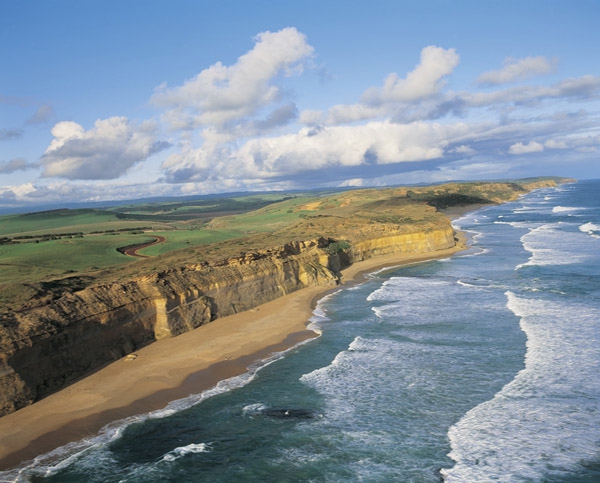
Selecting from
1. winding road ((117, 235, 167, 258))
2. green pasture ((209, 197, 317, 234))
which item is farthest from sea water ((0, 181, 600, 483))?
green pasture ((209, 197, 317, 234))

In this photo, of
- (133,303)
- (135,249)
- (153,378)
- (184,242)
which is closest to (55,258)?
(135,249)

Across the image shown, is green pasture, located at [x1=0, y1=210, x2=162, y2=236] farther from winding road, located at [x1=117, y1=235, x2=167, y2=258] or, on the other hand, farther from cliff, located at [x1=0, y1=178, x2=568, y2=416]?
cliff, located at [x1=0, y1=178, x2=568, y2=416]

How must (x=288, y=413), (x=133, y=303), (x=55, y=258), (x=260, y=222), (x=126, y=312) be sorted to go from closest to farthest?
1. (x=288, y=413)
2. (x=126, y=312)
3. (x=133, y=303)
4. (x=55, y=258)
5. (x=260, y=222)

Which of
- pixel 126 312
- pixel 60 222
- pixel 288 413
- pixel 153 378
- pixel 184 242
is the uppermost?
pixel 60 222

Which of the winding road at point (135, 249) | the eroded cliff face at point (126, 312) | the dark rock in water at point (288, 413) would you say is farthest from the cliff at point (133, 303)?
the dark rock in water at point (288, 413)

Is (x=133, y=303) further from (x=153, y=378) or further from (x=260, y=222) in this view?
(x=260, y=222)

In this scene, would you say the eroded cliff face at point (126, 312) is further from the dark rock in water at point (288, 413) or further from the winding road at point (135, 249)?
the winding road at point (135, 249)

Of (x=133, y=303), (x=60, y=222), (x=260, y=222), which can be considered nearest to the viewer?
(x=133, y=303)
